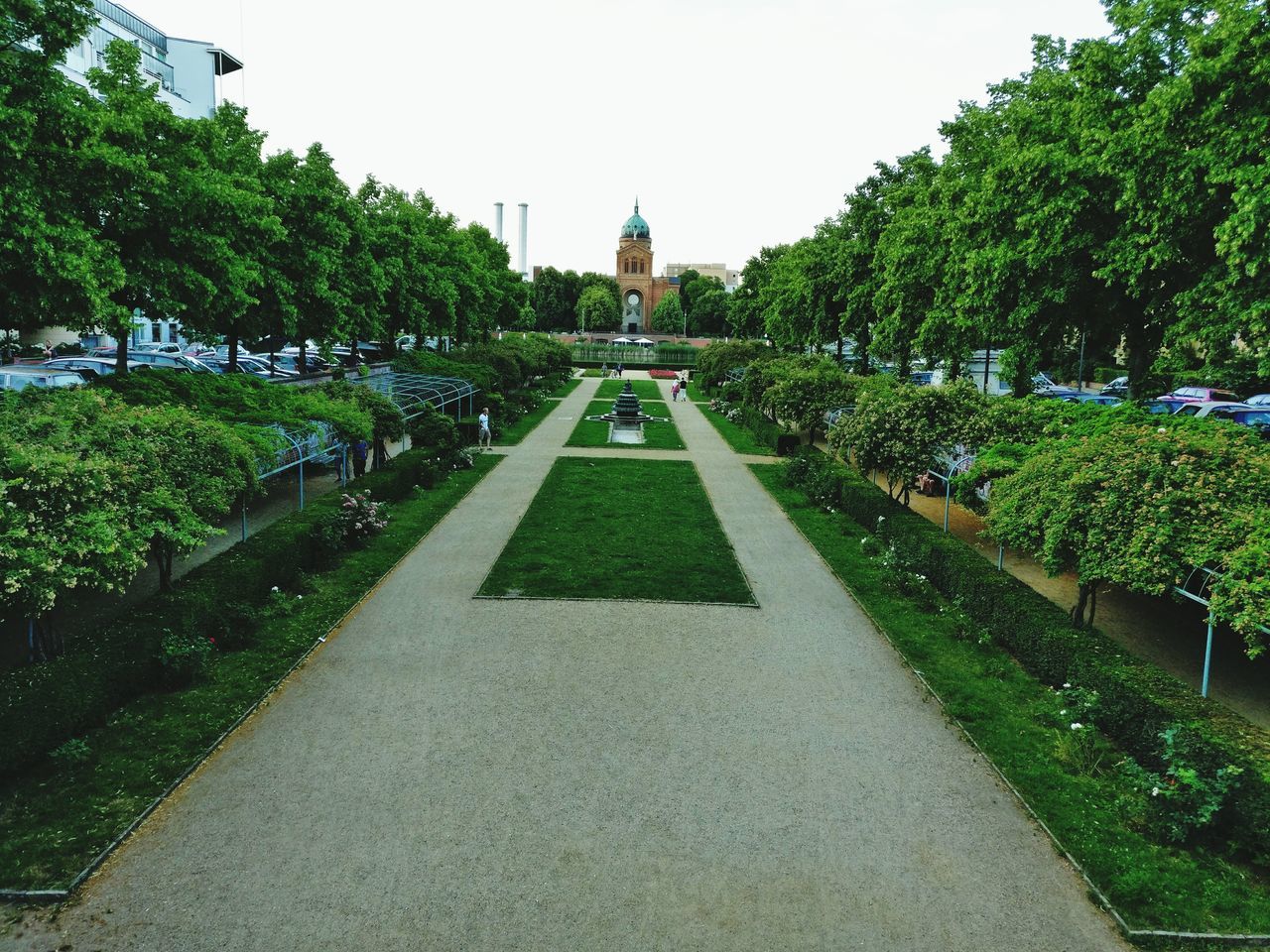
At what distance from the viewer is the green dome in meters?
146

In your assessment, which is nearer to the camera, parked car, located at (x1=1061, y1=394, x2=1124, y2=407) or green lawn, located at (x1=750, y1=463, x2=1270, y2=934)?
green lawn, located at (x1=750, y1=463, x2=1270, y2=934)

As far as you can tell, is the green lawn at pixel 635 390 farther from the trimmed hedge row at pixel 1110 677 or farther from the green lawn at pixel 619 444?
the trimmed hedge row at pixel 1110 677

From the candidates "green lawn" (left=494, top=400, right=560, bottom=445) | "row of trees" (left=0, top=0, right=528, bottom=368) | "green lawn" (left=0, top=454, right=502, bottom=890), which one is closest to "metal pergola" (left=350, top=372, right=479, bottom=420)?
"green lawn" (left=494, top=400, right=560, bottom=445)

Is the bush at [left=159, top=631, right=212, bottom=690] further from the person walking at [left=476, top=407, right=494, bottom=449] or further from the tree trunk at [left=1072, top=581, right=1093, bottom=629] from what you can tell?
the person walking at [left=476, top=407, right=494, bottom=449]

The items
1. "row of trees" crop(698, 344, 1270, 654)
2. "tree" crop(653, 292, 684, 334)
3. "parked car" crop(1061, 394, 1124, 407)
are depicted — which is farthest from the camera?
"tree" crop(653, 292, 684, 334)

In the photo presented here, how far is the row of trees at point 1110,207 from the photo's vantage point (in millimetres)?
14289

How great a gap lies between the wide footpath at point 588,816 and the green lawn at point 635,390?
124ft

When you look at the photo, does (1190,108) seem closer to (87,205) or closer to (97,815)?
(97,815)

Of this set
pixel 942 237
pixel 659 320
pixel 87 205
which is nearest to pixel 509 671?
pixel 87 205

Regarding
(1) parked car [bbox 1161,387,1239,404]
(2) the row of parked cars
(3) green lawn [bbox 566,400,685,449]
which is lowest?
(3) green lawn [bbox 566,400,685,449]

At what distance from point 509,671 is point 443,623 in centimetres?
214

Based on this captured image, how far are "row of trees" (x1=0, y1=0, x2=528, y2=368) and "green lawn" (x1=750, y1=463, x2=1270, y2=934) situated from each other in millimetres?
14887

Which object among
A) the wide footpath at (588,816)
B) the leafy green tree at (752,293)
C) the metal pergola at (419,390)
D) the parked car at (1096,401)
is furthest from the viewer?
the leafy green tree at (752,293)

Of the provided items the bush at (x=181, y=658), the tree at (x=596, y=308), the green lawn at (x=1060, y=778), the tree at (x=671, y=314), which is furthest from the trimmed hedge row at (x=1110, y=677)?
the tree at (x=671, y=314)
